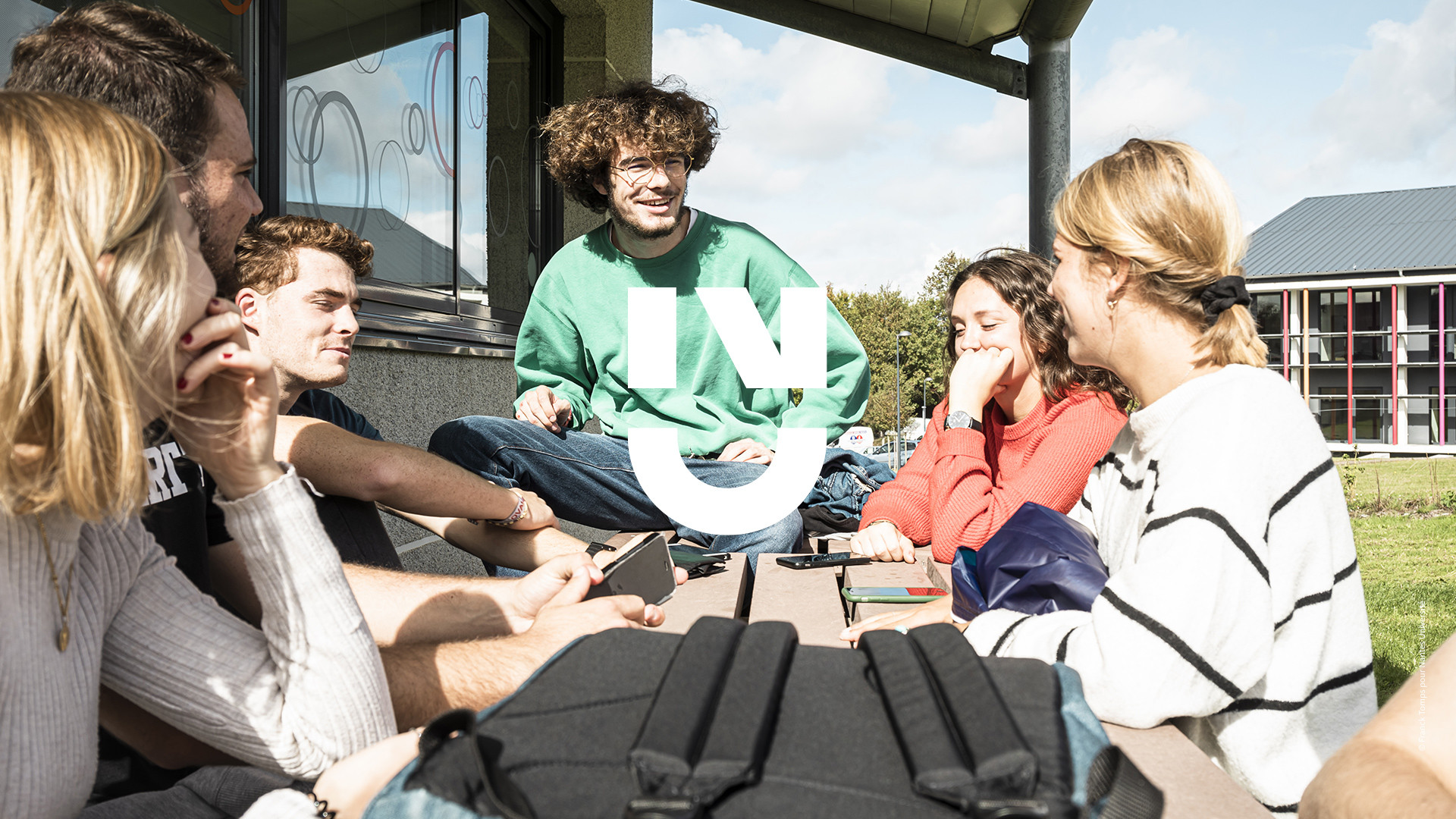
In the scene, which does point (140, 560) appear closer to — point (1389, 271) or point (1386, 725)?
point (1386, 725)

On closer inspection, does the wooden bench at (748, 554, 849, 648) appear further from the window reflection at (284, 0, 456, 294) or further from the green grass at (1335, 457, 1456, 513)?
the green grass at (1335, 457, 1456, 513)

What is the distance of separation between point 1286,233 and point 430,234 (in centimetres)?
4701

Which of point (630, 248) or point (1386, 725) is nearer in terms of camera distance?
point (1386, 725)

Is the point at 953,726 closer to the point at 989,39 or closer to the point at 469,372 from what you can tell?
the point at 469,372

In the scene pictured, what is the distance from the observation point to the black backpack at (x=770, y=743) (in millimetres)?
753

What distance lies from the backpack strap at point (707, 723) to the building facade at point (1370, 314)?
4333cm

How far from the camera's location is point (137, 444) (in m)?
0.95

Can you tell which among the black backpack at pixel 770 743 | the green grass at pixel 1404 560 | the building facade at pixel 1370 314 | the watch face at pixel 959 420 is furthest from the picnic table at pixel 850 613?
the building facade at pixel 1370 314

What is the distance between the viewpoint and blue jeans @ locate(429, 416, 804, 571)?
10.0 ft

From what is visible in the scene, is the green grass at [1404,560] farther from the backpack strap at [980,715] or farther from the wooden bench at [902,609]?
the backpack strap at [980,715]

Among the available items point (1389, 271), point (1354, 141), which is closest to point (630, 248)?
point (1354, 141)

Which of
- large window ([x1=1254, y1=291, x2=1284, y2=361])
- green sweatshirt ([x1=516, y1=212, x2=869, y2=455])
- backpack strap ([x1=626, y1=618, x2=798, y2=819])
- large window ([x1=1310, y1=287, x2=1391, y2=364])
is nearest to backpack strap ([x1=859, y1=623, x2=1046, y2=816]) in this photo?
backpack strap ([x1=626, y1=618, x2=798, y2=819])

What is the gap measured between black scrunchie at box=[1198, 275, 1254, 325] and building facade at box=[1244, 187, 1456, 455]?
42122 millimetres

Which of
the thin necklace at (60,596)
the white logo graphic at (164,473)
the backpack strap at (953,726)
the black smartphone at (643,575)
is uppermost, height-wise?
the white logo graphic at (164,473)
